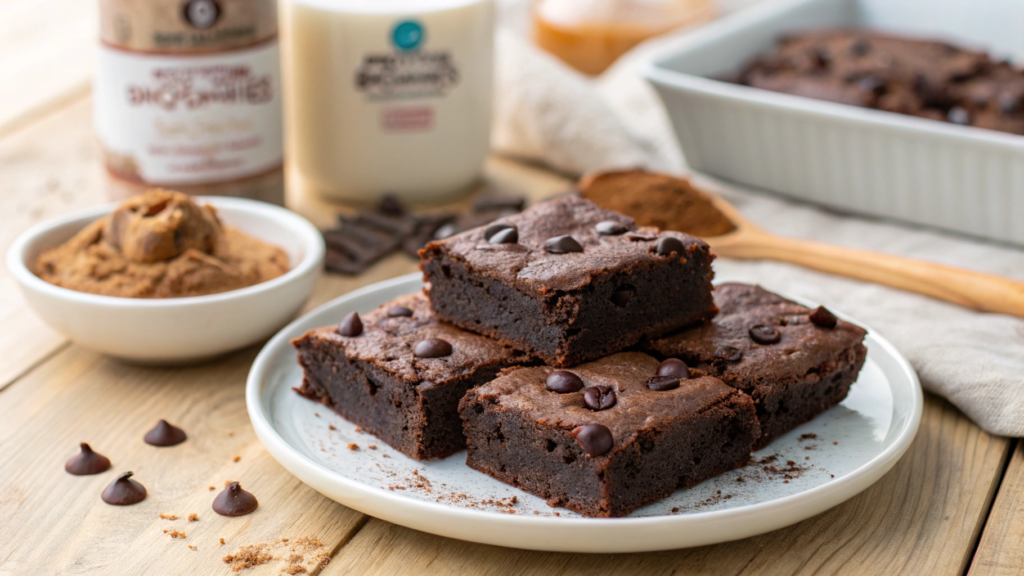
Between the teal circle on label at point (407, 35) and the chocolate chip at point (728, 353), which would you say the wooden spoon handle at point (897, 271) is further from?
the teal circle on label at point (407, 35)

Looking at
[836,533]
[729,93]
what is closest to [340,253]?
[729,93]

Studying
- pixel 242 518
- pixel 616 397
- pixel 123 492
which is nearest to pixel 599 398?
pixel 616 397

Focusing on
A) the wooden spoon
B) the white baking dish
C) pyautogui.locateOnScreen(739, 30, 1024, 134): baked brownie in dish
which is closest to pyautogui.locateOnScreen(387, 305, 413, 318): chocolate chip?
the wooden spoon

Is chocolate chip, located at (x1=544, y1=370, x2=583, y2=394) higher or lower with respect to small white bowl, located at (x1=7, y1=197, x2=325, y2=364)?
higher

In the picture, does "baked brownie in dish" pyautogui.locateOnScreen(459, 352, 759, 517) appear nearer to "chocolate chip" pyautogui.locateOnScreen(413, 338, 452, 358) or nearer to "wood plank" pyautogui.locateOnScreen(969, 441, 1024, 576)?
"chocolate chip" pyautogui.locateOnScreen(413, 338, 452, 358)

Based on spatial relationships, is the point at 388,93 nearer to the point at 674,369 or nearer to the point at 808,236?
the point at 808,236

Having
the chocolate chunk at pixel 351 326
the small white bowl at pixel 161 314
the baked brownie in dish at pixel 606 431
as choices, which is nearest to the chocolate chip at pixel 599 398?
the baked brownie in dish at pixel 606 431
